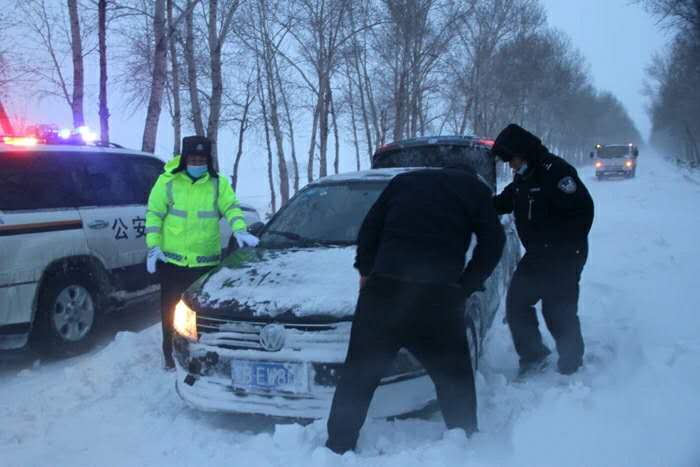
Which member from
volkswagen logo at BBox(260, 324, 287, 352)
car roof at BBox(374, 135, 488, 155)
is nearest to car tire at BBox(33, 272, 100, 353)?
volkswagen logo at BBox(260, 324, 287, 352)

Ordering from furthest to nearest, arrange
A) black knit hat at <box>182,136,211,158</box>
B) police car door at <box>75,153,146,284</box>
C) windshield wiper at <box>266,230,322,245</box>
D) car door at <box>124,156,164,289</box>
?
1. car door at <box>124,156,164,289</box>
2. police car door at <box>75,153,146,284</box>
3. windshield wiper at <box>266,230,322,245</box>
4. black knit hat at <box>182,136,211,158</box>

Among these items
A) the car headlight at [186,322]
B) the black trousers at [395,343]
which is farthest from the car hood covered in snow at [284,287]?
the black trousers at [395,343]

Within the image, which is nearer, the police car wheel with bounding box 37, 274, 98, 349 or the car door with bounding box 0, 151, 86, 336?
the car door with bounding box 0, 151, 86, 336

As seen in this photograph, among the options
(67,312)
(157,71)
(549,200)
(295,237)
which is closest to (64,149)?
(67,312)

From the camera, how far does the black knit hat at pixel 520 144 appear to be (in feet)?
12.2

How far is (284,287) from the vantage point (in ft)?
11.1

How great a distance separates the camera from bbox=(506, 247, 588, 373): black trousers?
3.76m

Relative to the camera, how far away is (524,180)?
3.82 meters

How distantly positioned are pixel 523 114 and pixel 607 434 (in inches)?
1805

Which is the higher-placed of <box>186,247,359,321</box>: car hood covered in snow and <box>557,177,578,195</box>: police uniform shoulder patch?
<box>557,177,578,195</box>: police uniform shoulder patch

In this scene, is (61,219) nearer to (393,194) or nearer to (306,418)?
(306,418)

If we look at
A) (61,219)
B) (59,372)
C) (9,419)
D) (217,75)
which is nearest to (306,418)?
(9,419)

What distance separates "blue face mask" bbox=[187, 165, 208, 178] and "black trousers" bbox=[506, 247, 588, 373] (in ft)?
8.30

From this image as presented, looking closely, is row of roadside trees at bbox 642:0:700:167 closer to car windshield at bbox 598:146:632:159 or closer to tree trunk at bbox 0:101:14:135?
car windshield at bbox 598:146:632:159
